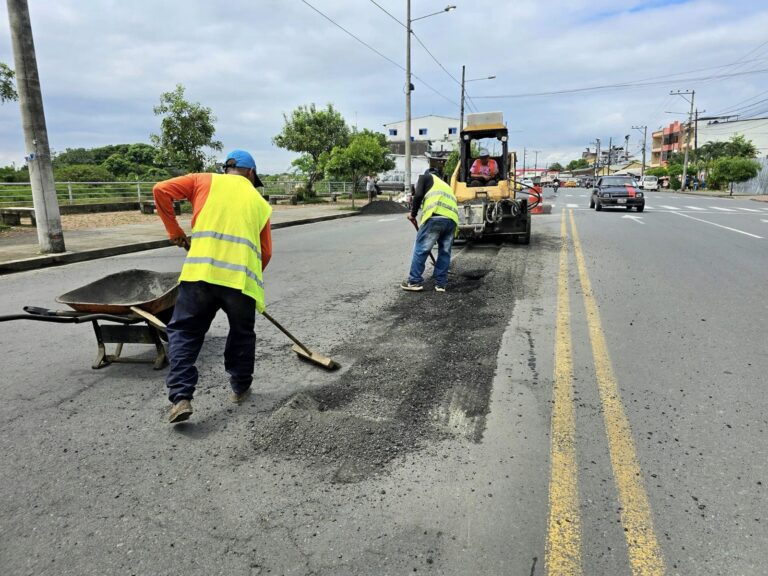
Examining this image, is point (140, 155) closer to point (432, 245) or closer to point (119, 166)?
point (119, 166)

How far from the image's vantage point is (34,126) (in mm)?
9477

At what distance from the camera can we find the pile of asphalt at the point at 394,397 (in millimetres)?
2949

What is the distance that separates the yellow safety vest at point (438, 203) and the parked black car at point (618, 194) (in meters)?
17.8

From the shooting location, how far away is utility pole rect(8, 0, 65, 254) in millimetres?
9234

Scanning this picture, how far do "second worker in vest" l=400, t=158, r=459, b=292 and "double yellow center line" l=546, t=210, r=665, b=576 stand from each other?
2712 millimetres

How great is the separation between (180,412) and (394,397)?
1.36m

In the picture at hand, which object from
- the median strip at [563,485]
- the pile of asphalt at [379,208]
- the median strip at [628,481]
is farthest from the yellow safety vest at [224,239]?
the pile of asphalt at [379,208]

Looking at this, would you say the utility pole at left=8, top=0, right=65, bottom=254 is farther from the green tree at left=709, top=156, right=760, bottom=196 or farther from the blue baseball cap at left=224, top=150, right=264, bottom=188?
the green tree at left=709, top=156, right=760, bottom=196

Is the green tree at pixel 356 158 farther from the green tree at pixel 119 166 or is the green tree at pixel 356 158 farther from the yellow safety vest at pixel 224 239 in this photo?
the green tree at pixel 119 166

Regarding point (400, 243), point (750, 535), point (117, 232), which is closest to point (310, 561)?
point (750, 535)

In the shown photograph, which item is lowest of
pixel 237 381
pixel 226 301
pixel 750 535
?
pixel 750 535

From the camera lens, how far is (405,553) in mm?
2172

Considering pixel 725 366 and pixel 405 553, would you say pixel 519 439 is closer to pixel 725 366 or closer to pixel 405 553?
pixel 405 553

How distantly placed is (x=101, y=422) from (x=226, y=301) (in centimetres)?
109
